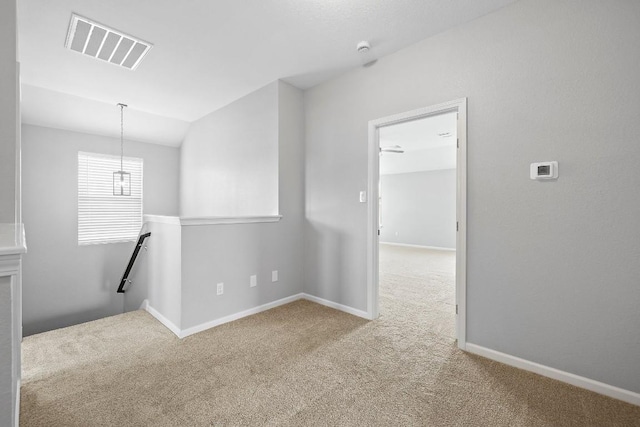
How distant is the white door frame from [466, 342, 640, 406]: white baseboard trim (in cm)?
18

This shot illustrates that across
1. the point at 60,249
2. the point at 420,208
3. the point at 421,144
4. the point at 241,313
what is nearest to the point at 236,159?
the point at 241,313

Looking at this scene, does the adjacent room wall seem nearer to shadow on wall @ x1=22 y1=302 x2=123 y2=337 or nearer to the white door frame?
the white door frame

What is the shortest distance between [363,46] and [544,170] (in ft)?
6.30

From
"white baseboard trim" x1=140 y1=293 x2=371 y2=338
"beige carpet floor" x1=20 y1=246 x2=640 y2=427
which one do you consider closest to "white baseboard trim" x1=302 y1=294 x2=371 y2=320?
"white baseboard trim" x1=140 y1=293 x2=371 y2=338

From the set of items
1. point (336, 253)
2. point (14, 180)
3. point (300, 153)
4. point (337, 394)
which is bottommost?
point (337, 394)

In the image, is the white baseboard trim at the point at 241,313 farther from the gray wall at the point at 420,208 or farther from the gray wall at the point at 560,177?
the gray wall at the point at 420,208

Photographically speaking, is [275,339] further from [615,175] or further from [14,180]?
[615,175]

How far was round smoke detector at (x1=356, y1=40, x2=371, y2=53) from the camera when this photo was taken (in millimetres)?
2729

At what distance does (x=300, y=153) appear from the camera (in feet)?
12.6

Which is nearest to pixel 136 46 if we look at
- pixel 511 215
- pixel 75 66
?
pixel 75 66

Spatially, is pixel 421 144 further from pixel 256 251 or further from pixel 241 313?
pixel 241 313

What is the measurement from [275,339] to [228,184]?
263 cm

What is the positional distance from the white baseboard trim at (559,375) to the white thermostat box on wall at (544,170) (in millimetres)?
1412

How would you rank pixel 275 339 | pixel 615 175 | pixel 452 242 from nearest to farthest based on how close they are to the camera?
pixel 615 175
pixel 275 339
pixel 452 242
